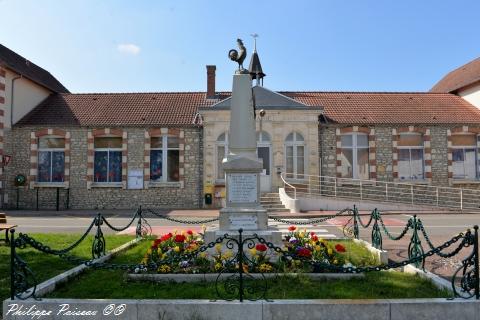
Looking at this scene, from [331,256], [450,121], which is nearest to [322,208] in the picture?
[450,121]

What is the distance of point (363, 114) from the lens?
21.4 m

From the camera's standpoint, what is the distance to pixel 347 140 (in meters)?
20.9

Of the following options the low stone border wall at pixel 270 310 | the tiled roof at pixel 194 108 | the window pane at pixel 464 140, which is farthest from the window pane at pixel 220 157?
the low stone border wall at pixel 270 310

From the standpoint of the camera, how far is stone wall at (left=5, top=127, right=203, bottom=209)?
20.2 meters

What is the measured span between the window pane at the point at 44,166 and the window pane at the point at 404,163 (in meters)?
17.9

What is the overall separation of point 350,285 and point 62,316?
11.9 feet

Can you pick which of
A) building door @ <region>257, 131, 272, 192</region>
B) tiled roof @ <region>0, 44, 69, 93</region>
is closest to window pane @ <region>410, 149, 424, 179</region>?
building door @ <region>257, 131, 272, 192</region>

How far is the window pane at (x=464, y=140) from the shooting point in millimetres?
20922

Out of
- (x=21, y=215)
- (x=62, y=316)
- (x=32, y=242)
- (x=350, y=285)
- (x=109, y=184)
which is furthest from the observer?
(x=109, y=184)

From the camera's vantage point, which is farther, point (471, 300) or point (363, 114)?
point (363, 114)

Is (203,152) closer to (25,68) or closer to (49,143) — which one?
(49,143)

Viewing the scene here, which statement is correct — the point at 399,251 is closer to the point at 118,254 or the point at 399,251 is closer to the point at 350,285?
the point at 350,285

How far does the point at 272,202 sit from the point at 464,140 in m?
10.8

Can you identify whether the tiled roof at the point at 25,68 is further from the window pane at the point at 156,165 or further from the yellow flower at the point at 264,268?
the yellow flower at the point at 264,268
